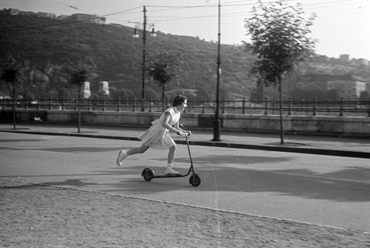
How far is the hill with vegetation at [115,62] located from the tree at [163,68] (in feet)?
26.0

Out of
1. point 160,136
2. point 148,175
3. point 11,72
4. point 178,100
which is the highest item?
point 11,72

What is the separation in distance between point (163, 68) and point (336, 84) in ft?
37.7

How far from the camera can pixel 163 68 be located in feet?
103

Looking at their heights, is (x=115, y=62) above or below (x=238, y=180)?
above

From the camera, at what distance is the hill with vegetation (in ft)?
142

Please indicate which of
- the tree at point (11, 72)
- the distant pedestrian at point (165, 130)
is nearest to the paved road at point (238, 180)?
the distant pedestrian at point (165, 130)

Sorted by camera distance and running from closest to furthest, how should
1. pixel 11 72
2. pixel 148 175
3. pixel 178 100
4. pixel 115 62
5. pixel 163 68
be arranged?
pixel 178 100 → pixel 148 175 → pixel 11 72 → pixel 163 68 → pixel 115 62

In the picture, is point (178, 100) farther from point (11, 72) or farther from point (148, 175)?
point (11, 72)

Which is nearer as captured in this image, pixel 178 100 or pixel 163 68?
pixel 178 100

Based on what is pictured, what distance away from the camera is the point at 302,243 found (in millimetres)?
4609

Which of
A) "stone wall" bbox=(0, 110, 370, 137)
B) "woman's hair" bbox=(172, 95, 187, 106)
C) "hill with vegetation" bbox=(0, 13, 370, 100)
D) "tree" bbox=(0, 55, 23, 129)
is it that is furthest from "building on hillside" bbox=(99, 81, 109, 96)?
"woman's hair" bbox=(172, 95, 187, 106)

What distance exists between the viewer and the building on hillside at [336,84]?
90.6 ft

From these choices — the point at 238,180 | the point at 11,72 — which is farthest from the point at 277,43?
the point at 11,72

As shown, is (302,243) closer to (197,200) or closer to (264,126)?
(197,200)
